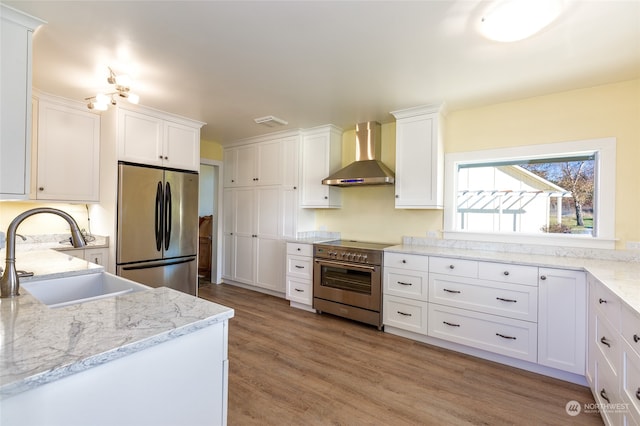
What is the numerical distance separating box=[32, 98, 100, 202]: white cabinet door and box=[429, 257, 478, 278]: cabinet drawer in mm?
3754

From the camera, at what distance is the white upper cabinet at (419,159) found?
3.14m

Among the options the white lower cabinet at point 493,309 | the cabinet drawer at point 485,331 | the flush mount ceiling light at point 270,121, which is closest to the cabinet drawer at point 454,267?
the white lower cabinet at point 493,309

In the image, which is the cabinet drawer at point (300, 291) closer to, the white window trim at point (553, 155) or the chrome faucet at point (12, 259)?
the white window trim at point (553, 155)

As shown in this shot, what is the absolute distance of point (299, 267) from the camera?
12.6 feet

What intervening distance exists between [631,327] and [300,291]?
3021 millimetres

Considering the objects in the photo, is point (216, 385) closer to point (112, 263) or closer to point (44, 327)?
point (44, 327)

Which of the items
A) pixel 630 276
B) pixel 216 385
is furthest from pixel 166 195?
pixel 630 276

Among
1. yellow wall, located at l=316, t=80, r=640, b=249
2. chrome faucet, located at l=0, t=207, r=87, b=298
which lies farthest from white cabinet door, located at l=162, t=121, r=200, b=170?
chrome faucet, located at l=0, t=207, r=87, b=298

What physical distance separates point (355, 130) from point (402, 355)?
2768 millimetres

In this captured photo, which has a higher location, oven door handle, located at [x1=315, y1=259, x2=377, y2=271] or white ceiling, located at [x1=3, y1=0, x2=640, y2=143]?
white ceiling, located at [x1=3, y1=0, x2=640, y2=143]

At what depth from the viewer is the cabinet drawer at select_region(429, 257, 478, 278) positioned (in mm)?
2643

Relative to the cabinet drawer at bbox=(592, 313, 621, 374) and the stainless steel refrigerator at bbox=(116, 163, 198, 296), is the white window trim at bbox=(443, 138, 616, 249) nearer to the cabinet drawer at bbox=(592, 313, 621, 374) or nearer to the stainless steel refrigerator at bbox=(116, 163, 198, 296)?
the cabinet drawer at bbox=(592, 313, 621, 374)

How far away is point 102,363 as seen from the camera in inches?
32.3
